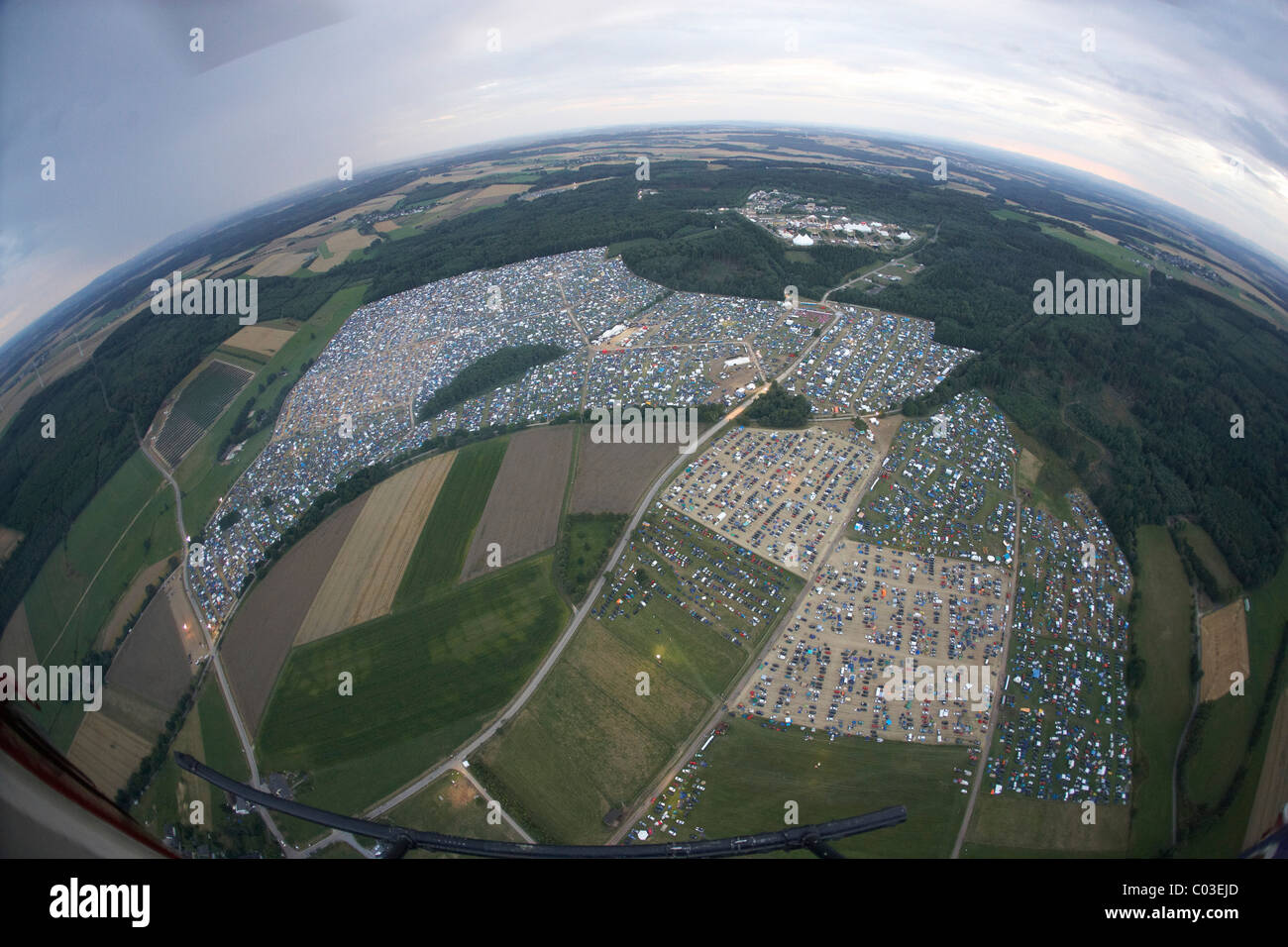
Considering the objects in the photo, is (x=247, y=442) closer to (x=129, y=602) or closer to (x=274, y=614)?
(x=129, y=602)

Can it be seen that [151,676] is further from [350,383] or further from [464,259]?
[464,259]

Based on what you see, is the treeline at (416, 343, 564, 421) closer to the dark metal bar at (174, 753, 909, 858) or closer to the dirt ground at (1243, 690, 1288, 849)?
the dark metal bar at (174, 753, 909, 858)

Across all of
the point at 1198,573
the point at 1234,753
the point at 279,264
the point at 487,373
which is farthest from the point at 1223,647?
the point at 279,264

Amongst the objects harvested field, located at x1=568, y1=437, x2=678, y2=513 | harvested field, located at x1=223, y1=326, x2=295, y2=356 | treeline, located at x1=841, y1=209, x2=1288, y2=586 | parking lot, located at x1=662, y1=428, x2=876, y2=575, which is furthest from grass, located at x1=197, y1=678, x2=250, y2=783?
treeline, located at x1=841, y1=209, x2=1288, y2=586

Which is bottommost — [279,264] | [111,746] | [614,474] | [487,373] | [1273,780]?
[111,746]

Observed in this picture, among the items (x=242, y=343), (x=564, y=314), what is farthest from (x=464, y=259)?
(x=242, y=343)

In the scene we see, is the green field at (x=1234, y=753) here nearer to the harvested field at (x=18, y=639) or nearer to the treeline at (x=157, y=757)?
the treeline at (x=157, y=757)

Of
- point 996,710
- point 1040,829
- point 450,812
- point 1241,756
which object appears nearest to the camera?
point 1040,829
